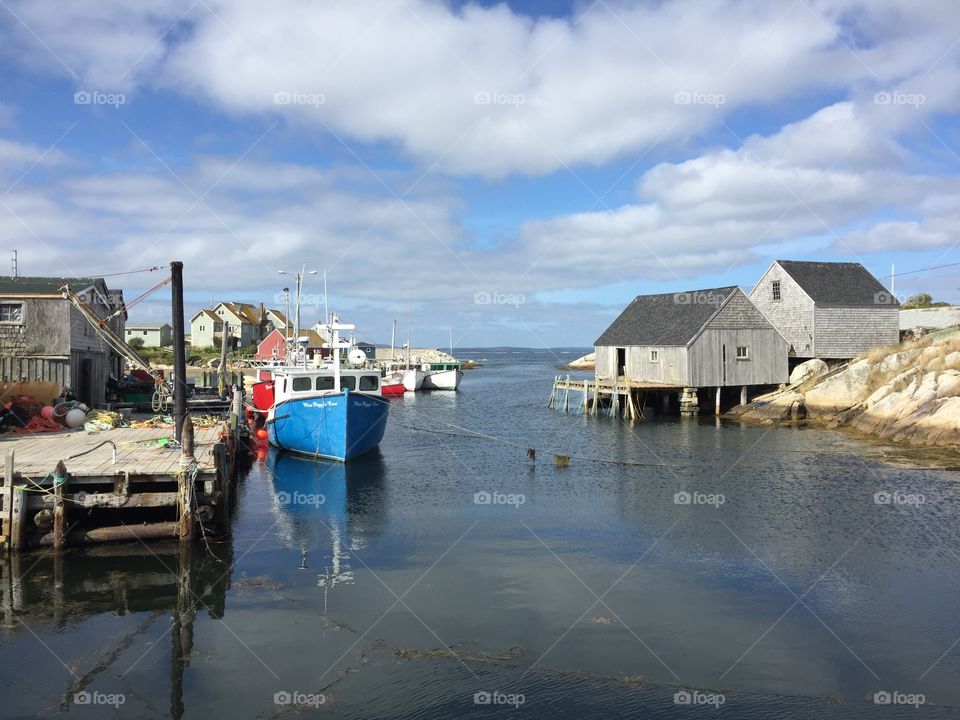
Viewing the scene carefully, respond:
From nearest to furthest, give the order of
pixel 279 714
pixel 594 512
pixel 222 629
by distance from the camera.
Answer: pixel 279 714
pixel 222 629
pixel 594 512

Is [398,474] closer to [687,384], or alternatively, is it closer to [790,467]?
[790,467]

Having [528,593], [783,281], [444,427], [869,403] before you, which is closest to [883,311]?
[783,281]

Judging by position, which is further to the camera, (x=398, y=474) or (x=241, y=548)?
(x=398, y=474)

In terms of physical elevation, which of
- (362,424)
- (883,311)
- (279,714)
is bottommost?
(279,714)

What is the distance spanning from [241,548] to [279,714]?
323 inches

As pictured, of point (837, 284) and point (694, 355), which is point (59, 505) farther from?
point (837, 284)

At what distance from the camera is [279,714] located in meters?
10.2

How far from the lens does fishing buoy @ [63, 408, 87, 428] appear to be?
24547 millimetres

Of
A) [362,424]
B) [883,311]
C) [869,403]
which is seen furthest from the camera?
[883,311]
